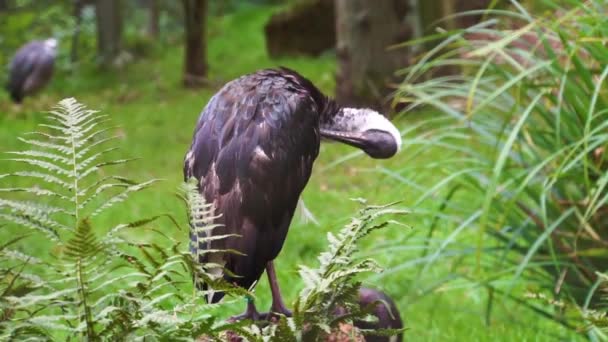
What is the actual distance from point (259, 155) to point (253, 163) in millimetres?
30

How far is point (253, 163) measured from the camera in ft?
7.77

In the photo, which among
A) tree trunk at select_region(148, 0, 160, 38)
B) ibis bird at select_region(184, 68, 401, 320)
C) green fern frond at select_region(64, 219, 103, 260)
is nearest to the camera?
green fern frond at select_region(64, 219, 103, 260)

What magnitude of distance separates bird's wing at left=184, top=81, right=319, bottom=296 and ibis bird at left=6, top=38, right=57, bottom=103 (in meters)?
9.43

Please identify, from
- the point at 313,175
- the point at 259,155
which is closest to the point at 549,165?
the point at 259,155

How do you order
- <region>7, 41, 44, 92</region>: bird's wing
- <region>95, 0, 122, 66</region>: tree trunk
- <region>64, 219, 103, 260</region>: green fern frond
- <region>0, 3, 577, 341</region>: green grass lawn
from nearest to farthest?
<region>64, 219, 103, 260</region>: green fern frond < <region>0, 3, 577, 341</region>: green grass lawn < <region>7, 41, 44, 92</region>: bird's wing < <region>95, 0, 122, 66</region>: tree trunk

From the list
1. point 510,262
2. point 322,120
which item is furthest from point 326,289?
point 510,262

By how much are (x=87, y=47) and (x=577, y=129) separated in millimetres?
15508

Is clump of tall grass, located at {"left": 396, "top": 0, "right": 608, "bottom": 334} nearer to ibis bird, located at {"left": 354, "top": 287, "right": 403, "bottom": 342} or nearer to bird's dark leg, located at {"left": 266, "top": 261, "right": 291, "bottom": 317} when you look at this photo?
ibis bird, located at {"left": 354, "top": 287, "right": 403, "bottom": 342}

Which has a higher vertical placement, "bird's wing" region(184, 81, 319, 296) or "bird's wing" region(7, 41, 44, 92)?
"bird's wing" region(184, 81, 319, 296)

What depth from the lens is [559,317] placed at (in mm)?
3312

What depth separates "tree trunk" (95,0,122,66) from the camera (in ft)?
52.7

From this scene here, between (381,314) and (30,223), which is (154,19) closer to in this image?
(381,314)

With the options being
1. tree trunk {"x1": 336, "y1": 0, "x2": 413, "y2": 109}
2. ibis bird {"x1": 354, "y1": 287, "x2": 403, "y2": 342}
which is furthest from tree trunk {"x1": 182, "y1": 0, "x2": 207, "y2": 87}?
ibis bird {"x1": 354, "y1": 287, "x2": 403, "y2": 342}

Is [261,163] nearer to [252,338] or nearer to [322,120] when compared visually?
[322,120]
